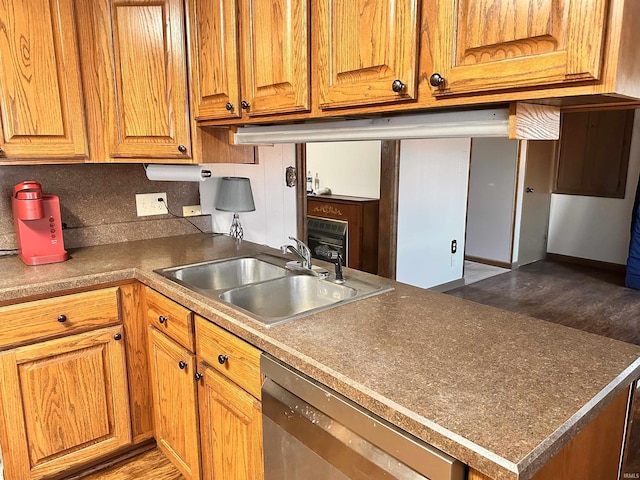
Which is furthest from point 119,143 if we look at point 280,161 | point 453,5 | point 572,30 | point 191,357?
point 572,30

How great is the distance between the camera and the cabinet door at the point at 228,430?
1.35 m

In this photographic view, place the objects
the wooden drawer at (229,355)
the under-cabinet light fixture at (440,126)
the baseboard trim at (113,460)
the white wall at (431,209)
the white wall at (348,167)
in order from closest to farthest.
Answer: the under-cabinet light fixture at (440,126) → the wooden drawer at (229,355) → the baseboard trim at (113,460) → the white wall at (431,209) → the white wall at (348,167)

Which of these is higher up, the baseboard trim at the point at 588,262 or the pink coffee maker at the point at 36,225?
the pink coffee maker at the point at 36,225

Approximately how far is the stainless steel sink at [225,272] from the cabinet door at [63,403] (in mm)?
349

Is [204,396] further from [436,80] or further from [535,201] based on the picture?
[535,201]

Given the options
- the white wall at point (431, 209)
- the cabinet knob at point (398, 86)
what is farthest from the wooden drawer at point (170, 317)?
the white wall at point (431, 209)

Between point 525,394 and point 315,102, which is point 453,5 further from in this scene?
point 525,394

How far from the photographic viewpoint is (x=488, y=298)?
439 centimetres

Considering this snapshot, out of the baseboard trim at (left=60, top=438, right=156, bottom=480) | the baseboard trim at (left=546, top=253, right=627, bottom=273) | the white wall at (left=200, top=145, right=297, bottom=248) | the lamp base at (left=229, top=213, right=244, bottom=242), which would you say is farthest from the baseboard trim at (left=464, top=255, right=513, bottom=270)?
the baseboard trim at (left=60, top=438, right=156, bottom=480)

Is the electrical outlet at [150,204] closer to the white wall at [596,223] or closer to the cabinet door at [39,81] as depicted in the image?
the cabinet door at [39,81]

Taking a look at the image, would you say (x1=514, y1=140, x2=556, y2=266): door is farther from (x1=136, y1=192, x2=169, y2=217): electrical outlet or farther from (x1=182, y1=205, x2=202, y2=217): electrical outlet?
(x1=136, y1=192, x2=169, y2=217): electrical outlet

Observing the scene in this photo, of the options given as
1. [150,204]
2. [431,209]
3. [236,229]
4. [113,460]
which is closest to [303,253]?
[236,229]

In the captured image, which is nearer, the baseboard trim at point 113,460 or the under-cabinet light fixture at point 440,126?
the under-cabinet light fixture at point 440,126

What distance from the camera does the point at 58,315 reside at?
1.74 meters
